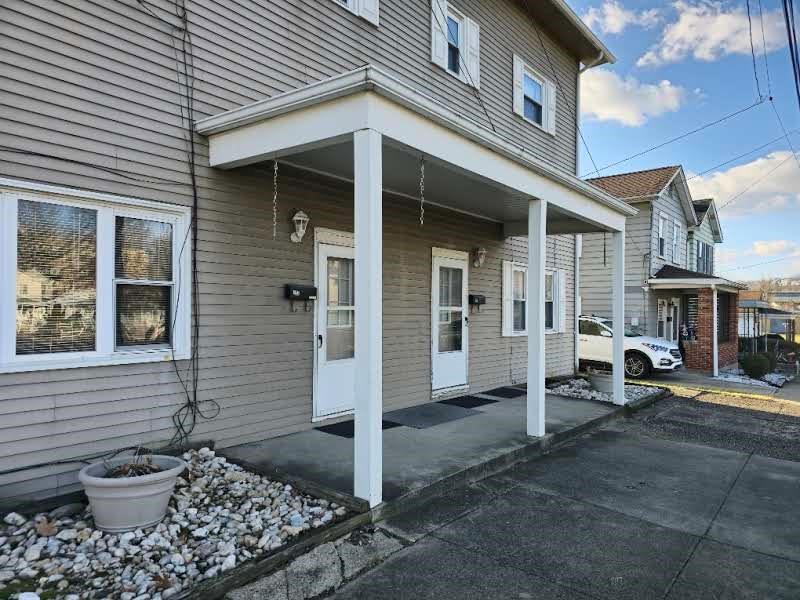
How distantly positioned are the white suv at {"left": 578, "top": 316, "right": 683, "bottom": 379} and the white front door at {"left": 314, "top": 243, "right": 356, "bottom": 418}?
28.0 feet

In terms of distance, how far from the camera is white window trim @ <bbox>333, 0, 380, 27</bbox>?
629 centimetres

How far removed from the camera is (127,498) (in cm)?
321

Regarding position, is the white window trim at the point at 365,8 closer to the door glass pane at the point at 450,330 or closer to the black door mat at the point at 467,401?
the door glass pane at the point at 450,330

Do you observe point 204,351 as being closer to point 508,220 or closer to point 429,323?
point 429,323

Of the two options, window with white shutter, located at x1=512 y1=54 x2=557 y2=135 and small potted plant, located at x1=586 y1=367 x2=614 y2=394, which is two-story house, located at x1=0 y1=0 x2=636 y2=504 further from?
small potted plant, located at x1=586 y1=367 x2=614 y2=394

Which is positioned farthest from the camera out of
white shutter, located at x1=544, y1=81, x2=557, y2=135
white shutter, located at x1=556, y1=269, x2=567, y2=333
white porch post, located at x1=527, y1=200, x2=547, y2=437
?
white shutter, located at x1=556, y1=269, x2=567, y2=333

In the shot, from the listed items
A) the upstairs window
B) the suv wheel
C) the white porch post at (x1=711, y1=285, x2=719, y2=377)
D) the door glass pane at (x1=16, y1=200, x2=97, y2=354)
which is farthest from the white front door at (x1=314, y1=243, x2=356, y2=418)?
the white porch post at (x1=711, y1=285, x2=719, y2=377)

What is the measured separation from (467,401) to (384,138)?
15.8ft

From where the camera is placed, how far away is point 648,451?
5945 mm

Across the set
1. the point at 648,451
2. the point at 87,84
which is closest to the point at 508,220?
the point at 648,451

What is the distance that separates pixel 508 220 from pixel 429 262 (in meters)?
2.08

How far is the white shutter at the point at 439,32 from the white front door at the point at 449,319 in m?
2.73

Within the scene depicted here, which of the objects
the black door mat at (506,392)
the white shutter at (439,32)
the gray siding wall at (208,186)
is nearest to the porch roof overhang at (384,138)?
the gray siding wall at (208,186)

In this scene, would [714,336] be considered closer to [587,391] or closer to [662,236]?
[662,236]
